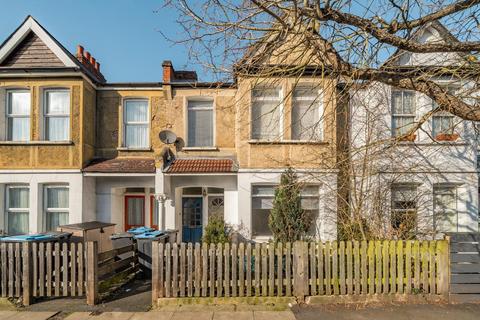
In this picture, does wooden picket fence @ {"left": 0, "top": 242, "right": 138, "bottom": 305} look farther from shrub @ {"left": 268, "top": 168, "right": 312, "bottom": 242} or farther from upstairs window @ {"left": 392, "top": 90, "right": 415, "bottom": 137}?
upstairs window @ {"left": 392, "top": 90, "right": 415, "bottom": 137}

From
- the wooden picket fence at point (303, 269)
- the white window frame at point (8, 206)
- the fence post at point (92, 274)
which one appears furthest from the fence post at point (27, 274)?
the white window frame at point (8, 206)


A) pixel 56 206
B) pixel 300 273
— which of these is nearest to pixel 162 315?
pixel 300 273

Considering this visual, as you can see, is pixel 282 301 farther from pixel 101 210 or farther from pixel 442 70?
pixel 101 210

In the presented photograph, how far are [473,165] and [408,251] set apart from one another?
578 centimetres

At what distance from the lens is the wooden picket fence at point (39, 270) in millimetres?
6043

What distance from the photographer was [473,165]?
954cm

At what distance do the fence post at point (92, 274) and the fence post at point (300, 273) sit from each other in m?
4.15

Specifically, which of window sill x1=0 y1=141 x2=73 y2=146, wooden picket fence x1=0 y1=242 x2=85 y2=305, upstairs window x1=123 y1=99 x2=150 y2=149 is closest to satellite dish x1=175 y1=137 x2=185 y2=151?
upstairs window x1=123 y1=99 x2=150 y2=149

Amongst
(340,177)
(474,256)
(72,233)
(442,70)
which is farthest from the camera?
(340,177)

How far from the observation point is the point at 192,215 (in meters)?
11.2

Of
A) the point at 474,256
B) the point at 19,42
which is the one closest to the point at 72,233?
the point at 19,42

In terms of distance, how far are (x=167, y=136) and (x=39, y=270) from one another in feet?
18.6

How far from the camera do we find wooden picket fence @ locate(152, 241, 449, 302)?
19.4 ft

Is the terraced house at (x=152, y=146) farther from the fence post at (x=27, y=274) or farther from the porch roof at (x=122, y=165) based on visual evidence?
the fence post at (x=27, y=274)
